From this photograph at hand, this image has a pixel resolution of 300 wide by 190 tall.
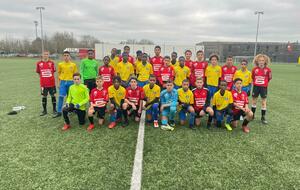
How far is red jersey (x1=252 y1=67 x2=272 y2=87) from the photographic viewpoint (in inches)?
230

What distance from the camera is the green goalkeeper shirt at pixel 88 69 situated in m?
6.43

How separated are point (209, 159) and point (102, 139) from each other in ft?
7.27

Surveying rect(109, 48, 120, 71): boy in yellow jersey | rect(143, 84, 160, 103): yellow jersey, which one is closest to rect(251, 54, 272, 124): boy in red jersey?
rect(143, 84, 160, 103): yellow jersey

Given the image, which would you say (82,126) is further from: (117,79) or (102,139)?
(117,79)

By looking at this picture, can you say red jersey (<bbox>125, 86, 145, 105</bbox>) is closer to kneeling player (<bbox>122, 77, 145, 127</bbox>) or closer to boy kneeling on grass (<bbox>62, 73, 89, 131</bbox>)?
kneeling player (<bbox>122, 77, 145, 127</bbox>)

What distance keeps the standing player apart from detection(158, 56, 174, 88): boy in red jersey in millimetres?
2009

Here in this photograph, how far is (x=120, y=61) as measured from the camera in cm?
703

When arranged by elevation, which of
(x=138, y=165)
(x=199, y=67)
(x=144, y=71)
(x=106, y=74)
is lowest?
(x=138, y=165)

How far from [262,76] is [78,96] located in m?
4.89

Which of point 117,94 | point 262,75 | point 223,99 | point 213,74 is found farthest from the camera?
point 213,74

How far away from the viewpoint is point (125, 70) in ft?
21.7

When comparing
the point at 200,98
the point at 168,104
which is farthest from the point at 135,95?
the point at 200,98

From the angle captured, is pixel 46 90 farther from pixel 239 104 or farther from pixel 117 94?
pixel 239 104

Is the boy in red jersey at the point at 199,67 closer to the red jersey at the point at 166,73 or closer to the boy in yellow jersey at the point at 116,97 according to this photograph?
the red jersey at the point at 166,73
